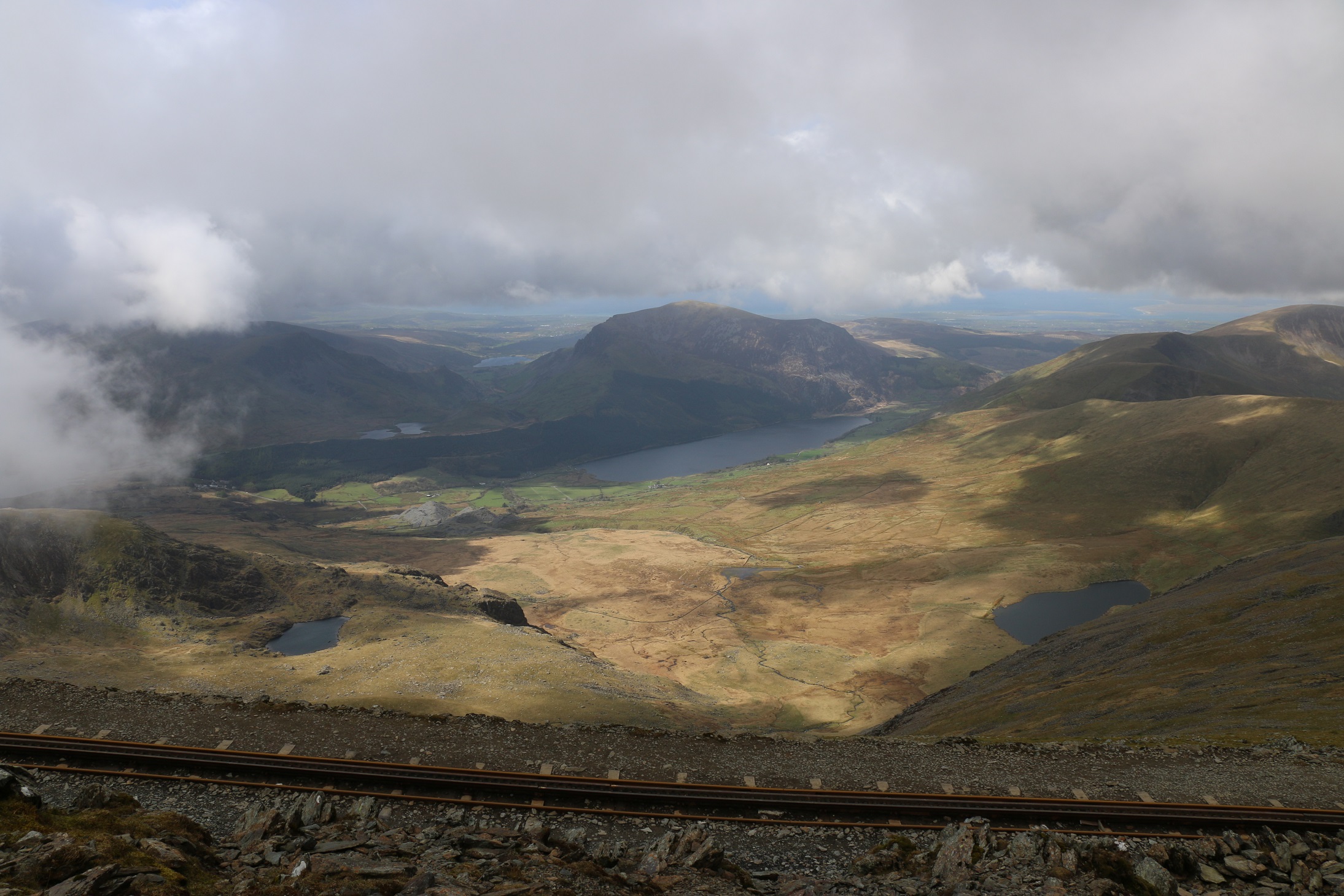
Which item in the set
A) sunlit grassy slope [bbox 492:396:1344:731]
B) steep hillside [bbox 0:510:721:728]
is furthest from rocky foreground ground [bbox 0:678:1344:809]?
sunlit grassy slope [bbox 492:396:1344:731]

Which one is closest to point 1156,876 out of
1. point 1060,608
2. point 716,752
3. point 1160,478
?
point 716,752

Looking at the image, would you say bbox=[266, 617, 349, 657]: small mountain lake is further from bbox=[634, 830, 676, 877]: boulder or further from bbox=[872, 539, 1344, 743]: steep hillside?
bbox=[634, 830, 676, 877]: boulder

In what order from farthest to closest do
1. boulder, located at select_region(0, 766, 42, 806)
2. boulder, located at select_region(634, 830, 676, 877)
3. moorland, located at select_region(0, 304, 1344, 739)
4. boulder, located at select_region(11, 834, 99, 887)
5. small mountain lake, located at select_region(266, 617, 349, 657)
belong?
small mountain lake, located at select_region(266, 617, 349, 657) < moorland, located at select_region(0, 304, 1344, 739) < boulder, located at select_region(634, 830, 676, 877) < boulder, located at select_region(0, 766, 42, 806) < boulder, located at select_region(11, 834, 99, 887)

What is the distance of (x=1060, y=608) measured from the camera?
373 ft

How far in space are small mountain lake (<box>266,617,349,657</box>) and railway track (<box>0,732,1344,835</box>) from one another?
5476cm

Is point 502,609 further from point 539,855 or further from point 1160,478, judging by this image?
point 1160,478

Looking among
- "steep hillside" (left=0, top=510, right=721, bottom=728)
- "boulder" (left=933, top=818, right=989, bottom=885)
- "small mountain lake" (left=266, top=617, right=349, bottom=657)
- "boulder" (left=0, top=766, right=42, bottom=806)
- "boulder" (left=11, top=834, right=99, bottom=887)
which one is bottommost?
"small mountain lake" (left=266, top=617, right=349, bottom=657)

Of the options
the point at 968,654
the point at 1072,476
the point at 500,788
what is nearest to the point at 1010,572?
the point at 968,654

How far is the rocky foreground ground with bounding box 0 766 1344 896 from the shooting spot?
704 inches

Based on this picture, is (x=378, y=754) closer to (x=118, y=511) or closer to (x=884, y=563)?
(x=884, y=563)

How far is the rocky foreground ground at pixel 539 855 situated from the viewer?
58.6ft

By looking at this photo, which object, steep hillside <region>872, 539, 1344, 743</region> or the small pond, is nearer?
steep hillside <region>872, 539, 1344, 743</region>

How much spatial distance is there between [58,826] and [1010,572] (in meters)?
138

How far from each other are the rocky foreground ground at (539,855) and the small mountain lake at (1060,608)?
292ft
